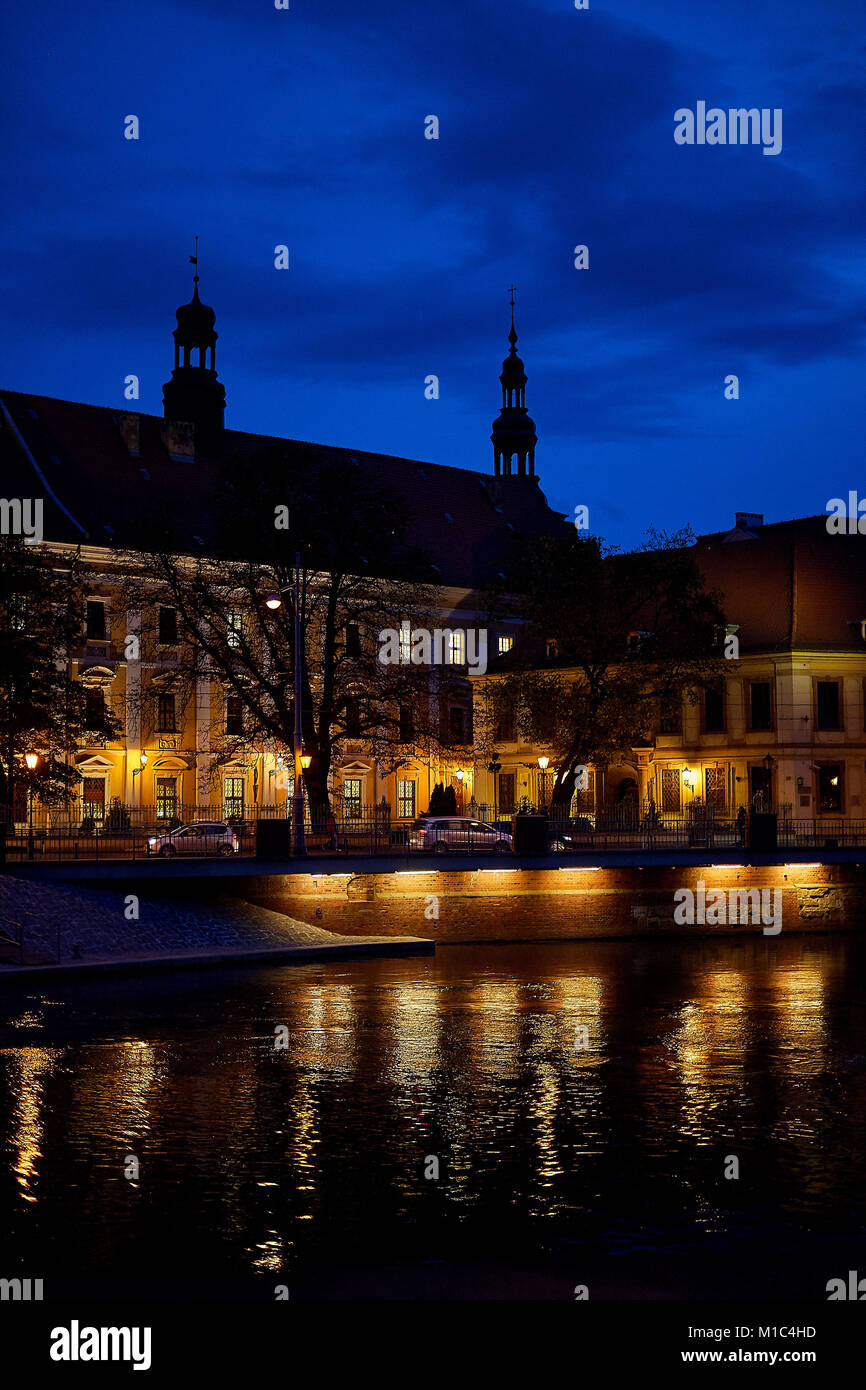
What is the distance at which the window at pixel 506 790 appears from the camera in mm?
80375

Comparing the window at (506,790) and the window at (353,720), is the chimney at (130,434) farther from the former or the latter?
the window at (353,720)

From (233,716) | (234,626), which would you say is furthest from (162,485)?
(234,626)

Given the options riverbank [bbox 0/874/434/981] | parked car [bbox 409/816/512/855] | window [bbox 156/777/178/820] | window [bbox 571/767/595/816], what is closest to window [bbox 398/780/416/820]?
window [bbox 571/767/595/816]

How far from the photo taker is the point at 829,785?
6881 cm

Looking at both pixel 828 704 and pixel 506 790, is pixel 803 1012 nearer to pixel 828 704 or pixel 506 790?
pixel 828 704

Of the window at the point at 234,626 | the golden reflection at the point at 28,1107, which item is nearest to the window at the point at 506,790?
the window at the point at 234,626

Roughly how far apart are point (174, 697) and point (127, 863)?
33384 mm

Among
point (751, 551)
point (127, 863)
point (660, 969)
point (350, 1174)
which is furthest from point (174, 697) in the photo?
point (350, 1174)

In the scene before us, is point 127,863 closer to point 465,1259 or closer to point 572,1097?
point 572,1097

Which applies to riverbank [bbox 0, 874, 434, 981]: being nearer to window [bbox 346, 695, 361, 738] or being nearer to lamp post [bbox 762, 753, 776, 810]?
window [bbox 346, 695, 361, 738]

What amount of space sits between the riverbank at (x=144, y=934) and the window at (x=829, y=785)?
29.0m

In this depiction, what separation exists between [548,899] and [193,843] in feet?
35.2
